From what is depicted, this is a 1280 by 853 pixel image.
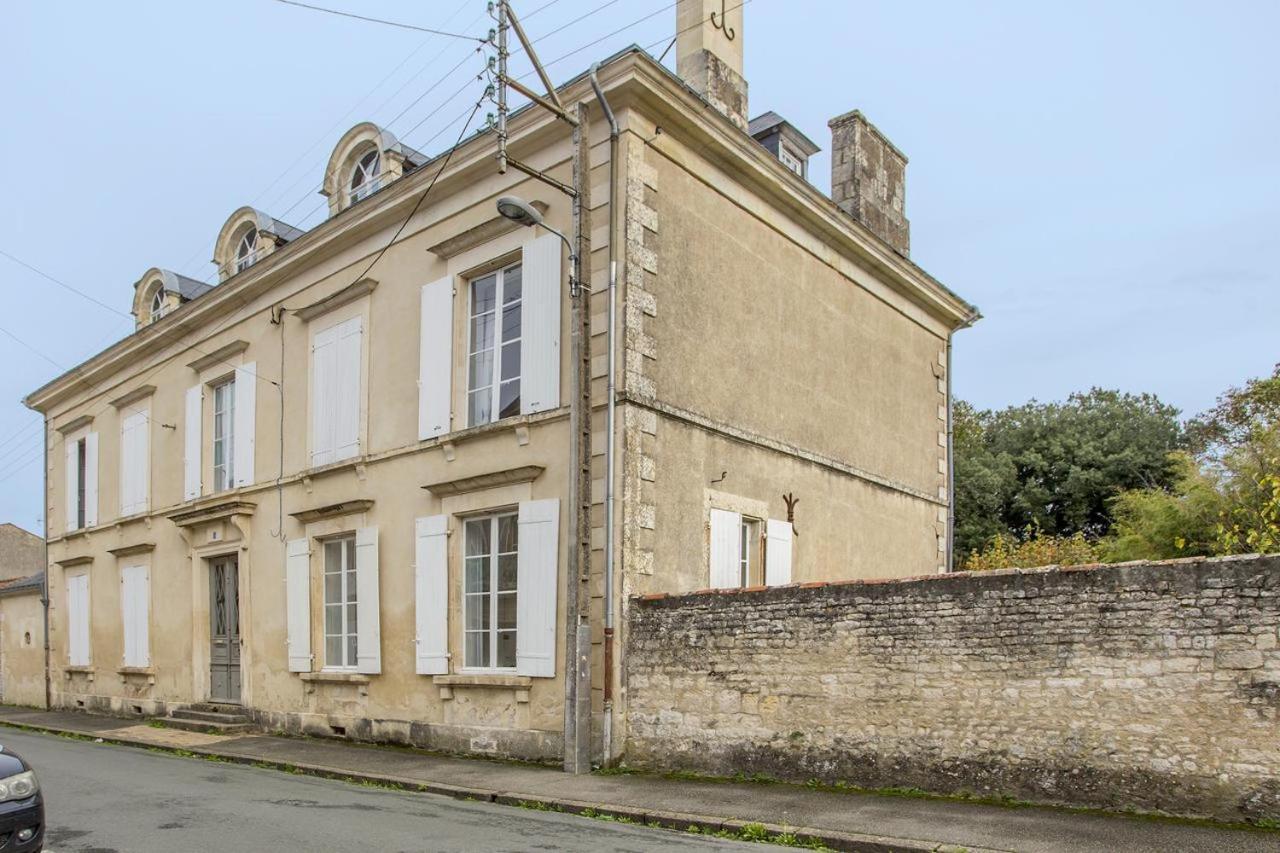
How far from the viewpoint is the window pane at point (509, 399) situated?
12023mm

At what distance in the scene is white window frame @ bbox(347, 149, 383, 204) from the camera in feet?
50.3

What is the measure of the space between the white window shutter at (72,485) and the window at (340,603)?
1067 centimetres

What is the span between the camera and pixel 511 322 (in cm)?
1232

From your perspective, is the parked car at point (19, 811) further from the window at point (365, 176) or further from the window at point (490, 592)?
the window at point (365, 176)

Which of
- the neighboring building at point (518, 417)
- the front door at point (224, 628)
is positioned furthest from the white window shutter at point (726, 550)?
the front door at point (224, 628)

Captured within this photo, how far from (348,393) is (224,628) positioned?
532 cm

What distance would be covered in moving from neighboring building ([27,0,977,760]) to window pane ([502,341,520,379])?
7 cm

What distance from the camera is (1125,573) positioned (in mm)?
7594

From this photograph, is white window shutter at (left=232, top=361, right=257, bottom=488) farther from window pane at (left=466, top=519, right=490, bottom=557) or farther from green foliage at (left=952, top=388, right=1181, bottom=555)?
green foliage at (left=952, top=388, right=1181, bottom=555)

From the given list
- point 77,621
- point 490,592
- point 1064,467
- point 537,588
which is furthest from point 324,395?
point 1064,467

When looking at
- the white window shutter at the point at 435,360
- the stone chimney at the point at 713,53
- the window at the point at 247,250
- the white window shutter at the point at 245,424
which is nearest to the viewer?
the white window shutter at the point at 435,360

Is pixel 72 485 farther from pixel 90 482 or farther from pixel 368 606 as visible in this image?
pixel 368 606

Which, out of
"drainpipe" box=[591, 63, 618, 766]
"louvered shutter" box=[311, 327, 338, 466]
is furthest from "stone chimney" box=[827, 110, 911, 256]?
"louvered shutter" box=[311, 327, 338, 466]

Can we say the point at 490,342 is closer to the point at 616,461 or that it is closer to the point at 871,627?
the point at 616,461
